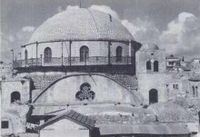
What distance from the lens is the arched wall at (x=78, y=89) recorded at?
30625 mm

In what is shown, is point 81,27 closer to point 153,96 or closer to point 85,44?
point 85,44

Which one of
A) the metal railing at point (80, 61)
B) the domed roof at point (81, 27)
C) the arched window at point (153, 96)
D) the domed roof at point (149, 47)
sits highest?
the domed roof at point (81, 27)

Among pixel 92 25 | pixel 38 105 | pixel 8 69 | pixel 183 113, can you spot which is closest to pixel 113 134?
pixel 183 113

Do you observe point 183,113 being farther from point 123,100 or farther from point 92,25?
point 92,25

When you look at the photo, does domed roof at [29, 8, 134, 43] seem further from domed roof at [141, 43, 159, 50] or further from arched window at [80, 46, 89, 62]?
domed roof at [141, 43, 159, 50]

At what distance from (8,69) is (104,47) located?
1134cm

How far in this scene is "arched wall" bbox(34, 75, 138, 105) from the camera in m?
30.6

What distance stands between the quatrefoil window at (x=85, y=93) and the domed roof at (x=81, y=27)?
3.77 m

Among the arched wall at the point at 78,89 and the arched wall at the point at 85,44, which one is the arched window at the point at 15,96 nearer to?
the arched wall at the point at 78,89

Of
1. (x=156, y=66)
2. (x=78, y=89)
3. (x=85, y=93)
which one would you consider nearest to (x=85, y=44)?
(x=78, y=89)

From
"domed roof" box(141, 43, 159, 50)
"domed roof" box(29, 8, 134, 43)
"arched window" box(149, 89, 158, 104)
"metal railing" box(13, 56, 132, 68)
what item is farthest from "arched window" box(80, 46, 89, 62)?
"arched window" box(149, 89, 158, 104)

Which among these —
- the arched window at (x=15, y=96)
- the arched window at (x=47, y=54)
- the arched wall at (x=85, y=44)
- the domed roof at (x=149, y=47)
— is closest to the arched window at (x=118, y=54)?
the arched wall at (x=85, y=44)

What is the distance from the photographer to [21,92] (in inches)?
1213

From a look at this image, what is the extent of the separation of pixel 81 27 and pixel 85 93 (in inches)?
212
